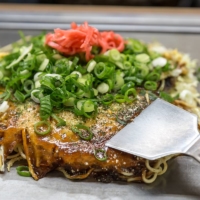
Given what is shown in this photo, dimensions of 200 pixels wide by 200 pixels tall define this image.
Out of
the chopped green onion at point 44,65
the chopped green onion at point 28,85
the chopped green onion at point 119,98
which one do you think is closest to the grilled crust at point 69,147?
the chopped green onion at point 119,98

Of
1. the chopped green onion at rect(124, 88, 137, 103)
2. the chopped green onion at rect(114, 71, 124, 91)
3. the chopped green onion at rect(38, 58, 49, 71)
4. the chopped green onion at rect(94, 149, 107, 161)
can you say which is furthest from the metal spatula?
the chopped green onion at rect(38, 58, 49, 71)

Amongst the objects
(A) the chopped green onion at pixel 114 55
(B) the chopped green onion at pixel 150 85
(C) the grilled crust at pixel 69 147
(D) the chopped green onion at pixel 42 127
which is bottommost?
(C) the grilled crust at pixel 69 147

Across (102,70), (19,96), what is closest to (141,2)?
(102,70)

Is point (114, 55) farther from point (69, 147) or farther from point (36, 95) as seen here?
point (69, 147)

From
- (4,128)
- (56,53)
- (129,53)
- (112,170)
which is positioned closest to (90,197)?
(112,170)

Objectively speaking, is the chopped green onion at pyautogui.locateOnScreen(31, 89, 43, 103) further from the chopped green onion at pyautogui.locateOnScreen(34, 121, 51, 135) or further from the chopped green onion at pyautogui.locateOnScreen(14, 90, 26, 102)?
the chopped green onion at pyautogui.locateOnScreen(34, 121, 51, 135)

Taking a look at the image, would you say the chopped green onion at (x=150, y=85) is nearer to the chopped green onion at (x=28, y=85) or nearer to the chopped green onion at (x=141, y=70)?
the chopped green onion at (x=141, y=70)
